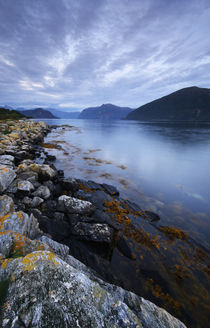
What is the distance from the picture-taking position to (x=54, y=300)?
2.44m

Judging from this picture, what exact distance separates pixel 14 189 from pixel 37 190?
143 centimetres

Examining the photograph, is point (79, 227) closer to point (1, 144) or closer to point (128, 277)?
point (128, 277)

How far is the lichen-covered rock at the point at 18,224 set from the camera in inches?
176

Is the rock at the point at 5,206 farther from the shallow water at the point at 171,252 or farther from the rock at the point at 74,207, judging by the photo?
the shallow water at the point at 171,252

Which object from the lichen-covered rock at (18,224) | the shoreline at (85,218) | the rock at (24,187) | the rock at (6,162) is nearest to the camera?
the lichen-covered rock at (18,224)

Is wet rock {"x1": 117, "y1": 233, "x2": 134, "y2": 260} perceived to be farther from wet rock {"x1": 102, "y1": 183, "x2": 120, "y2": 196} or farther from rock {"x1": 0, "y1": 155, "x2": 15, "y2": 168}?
rock {"x1": 0, "y1": 155, "x2": 15, "y2": 168}

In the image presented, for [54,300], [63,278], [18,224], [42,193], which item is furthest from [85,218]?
[54,300]

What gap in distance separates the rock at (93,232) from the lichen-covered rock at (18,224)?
210 cm

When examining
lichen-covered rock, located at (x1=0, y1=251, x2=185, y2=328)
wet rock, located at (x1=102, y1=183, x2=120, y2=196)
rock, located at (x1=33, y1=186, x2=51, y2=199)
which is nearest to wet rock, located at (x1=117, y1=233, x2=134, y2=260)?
lichen-covered rock, located at (x1=0, y1=251, x2=185, y2=328)

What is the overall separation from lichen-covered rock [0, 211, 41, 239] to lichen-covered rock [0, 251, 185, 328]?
1.85 metres

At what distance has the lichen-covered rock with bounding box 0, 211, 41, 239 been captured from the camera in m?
4.48

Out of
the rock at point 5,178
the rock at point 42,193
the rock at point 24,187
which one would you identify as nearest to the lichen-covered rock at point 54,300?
the rock at point 42,193

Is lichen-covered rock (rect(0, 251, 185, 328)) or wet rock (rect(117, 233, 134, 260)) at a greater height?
lichen-covered rock (rect(0, 251, 185, 328))

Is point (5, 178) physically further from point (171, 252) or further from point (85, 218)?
point (171, 252)
